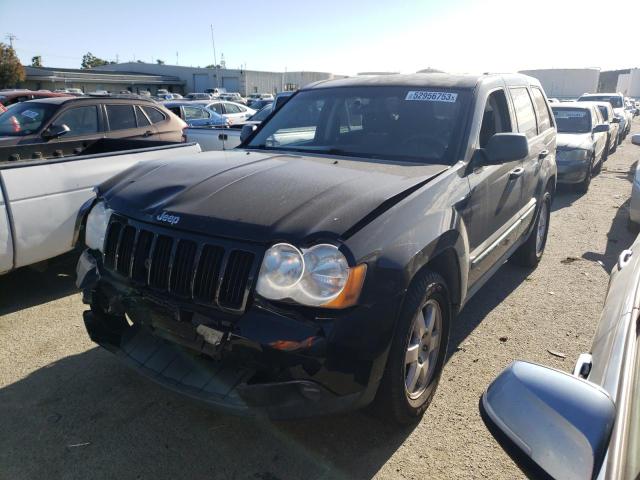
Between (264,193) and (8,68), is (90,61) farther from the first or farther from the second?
(264,193)

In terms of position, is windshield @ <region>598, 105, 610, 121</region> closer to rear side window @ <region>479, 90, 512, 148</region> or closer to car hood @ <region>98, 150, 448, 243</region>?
rear side window @ <region>479, 90, 512, 148</region>

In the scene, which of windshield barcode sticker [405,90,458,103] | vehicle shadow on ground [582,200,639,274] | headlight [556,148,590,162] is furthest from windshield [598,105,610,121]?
windshield barcode sticker [405,90,458,103]

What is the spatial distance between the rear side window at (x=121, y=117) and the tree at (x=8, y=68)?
170ft

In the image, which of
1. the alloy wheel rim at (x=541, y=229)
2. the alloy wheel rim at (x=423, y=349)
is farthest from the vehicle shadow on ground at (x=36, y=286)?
the alloy wheel rim at (x=541, y=229)

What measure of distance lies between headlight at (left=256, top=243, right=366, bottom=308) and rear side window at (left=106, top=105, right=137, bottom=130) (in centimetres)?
674

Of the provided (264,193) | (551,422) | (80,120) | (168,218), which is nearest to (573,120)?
(80,120)

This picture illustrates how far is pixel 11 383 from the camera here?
128 inches

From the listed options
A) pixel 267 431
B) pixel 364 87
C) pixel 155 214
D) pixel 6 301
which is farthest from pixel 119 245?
pixel 6 301

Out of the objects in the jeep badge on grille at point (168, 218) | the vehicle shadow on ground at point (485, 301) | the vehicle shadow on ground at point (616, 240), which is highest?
the jeep badge on grille at point (168, 218)

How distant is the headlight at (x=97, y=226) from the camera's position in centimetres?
293

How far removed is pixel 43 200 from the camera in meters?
4.37

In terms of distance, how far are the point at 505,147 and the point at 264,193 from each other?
1.69 meters

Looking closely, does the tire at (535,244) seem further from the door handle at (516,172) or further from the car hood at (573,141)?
the car hood at (573,141)

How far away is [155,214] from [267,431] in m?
1.41
